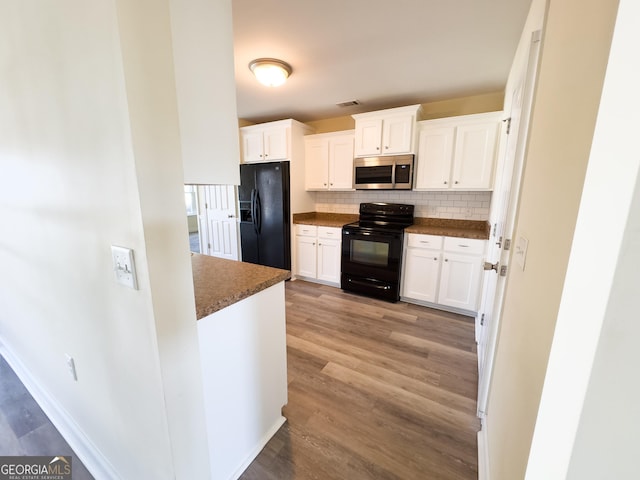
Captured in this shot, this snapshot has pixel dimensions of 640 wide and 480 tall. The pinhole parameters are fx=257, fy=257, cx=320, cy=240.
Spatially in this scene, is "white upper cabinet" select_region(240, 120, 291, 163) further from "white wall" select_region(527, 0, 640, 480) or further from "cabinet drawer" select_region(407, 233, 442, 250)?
"white wall" select_region(527, 0, 640, 480)

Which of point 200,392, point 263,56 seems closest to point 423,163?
point 263,56

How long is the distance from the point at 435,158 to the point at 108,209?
3.12 m

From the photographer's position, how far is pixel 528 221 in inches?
40.4

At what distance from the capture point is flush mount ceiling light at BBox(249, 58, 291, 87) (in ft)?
7.44

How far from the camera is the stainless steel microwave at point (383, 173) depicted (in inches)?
123

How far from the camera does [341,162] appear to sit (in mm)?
3635

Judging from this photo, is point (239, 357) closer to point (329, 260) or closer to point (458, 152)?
point (329, 260)

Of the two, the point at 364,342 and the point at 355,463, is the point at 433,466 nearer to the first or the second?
the point at 355,463

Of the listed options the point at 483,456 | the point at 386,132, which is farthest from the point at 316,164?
the point at 483,456

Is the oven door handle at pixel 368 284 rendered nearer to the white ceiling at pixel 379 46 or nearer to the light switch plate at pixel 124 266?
the white ceiling at pixel 379 46

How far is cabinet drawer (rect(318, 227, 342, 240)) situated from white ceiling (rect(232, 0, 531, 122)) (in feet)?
5.39

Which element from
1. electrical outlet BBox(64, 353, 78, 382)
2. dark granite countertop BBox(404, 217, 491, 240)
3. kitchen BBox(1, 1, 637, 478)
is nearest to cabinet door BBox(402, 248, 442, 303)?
dark granite countertop BBox(404, 217, 491, 240)

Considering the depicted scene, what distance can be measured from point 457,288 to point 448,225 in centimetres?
87

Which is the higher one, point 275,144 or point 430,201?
point 275,144
